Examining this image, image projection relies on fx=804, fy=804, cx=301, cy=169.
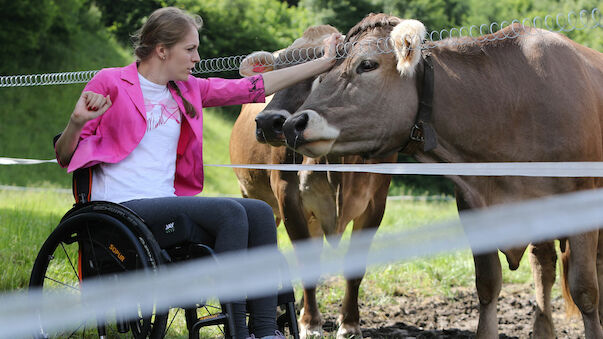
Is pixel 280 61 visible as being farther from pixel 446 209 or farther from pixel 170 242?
pixel 446 209

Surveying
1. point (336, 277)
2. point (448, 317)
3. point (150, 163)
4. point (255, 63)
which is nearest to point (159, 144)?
point (150, 163)

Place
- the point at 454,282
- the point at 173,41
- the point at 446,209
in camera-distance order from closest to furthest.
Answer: the point at 173,41
the point at 454,282
the point at 446,209

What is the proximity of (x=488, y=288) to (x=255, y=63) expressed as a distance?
221cm

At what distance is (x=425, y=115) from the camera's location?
415 cm

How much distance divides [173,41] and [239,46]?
15.3 meters

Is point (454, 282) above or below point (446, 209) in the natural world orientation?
below

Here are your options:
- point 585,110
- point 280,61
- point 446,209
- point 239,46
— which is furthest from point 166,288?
point 239,46

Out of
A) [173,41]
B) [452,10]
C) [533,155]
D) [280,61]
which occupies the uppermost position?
[452,10]

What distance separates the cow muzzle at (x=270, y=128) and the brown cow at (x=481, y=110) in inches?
16.0

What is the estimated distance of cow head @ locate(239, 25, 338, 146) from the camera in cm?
450

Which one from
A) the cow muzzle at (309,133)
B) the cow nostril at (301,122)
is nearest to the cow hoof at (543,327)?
the cow muzzle at (309,133)

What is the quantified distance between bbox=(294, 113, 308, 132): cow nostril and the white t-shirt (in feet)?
2.19

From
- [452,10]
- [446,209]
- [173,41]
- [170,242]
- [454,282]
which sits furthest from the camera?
[452,10]

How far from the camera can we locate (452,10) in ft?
72.7
